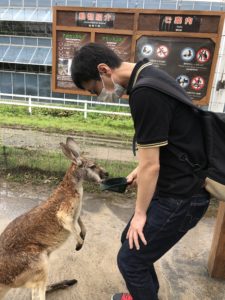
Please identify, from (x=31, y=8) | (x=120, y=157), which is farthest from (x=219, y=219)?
(x=31, y=8)

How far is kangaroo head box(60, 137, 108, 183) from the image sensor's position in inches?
112

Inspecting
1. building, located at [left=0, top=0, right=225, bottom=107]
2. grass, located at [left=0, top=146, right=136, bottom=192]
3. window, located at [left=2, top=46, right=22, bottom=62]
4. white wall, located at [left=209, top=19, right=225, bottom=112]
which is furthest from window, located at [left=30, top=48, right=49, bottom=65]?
white wall, located at [left=209, top=19, right=225, bottom=112]

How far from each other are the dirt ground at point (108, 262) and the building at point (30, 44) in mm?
8572

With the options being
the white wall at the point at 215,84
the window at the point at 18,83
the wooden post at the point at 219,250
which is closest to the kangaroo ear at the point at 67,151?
the wooden post at the point at 219,250

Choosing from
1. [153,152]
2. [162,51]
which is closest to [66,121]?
[162,51]

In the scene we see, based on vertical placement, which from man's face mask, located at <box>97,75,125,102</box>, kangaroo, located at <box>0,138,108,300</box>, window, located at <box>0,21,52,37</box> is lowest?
kangaroo, located at <box>0,138,108,300</box>

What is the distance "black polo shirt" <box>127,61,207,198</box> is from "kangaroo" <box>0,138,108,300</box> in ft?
3.44

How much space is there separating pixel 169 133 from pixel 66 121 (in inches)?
257

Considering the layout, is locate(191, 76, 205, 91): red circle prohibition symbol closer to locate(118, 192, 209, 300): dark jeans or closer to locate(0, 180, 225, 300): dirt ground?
locate(0, 180, 225, 300): dirt ground

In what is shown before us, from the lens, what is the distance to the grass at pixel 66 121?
23.3 ft

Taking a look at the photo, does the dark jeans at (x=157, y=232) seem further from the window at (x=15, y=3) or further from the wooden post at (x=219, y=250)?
the window at (x=15, y=3)

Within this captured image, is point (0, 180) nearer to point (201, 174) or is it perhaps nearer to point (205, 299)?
point (205, 299)

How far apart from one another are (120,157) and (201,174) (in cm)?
319

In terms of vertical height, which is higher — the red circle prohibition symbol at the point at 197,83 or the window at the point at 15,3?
the window at the point at 15,3
